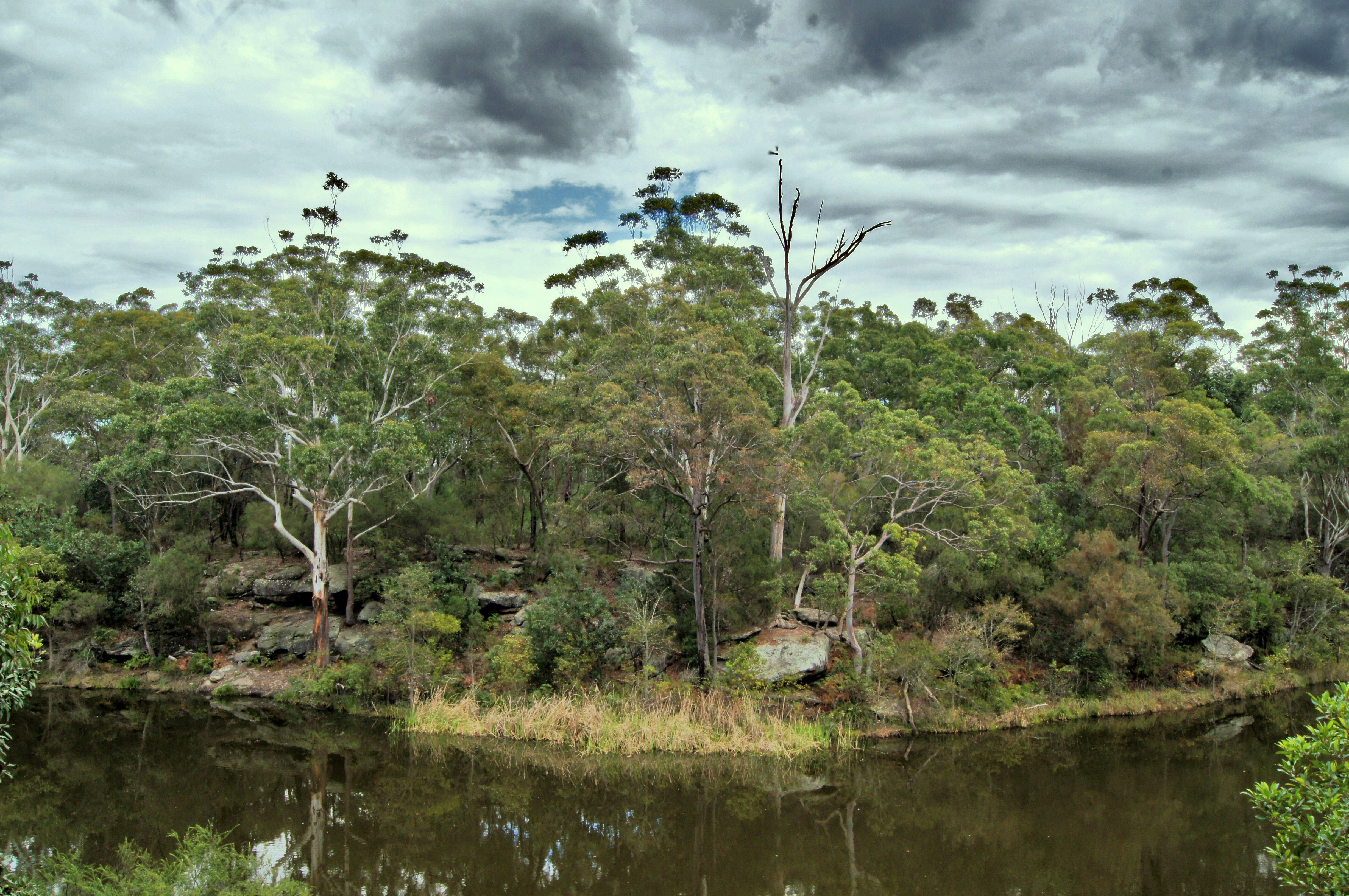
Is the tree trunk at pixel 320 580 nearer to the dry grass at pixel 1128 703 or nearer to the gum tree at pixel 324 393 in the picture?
the gum tree at pixel 324 393

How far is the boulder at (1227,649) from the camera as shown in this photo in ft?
71.9

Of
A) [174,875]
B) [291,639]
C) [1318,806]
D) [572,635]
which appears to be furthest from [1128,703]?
[291,639]

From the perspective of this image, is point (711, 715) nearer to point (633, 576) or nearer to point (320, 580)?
point (633, 576)

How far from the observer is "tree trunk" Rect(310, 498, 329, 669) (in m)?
21.9

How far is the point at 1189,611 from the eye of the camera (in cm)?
2148

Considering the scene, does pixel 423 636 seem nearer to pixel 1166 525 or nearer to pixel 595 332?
pixel 595 332

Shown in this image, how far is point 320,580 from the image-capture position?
22.2 meters

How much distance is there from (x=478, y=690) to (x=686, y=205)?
63.6ft

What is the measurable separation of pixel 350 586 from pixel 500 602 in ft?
14.6

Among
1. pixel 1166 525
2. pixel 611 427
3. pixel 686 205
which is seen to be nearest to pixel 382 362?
pixel 611 427

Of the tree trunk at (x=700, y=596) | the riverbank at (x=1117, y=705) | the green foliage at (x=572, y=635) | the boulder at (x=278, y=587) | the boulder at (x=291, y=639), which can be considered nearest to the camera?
the riverbank at (x=1117, y=705)

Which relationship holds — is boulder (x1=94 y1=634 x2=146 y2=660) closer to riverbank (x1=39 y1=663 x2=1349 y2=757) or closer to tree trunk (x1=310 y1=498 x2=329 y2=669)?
riverbank (x1=39 y1=663 x2=1349 y2=757)

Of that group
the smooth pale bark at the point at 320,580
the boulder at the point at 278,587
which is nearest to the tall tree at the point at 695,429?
the smooth pale bark at the point at 320,580

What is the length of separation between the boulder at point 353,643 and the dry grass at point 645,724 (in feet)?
14.4
